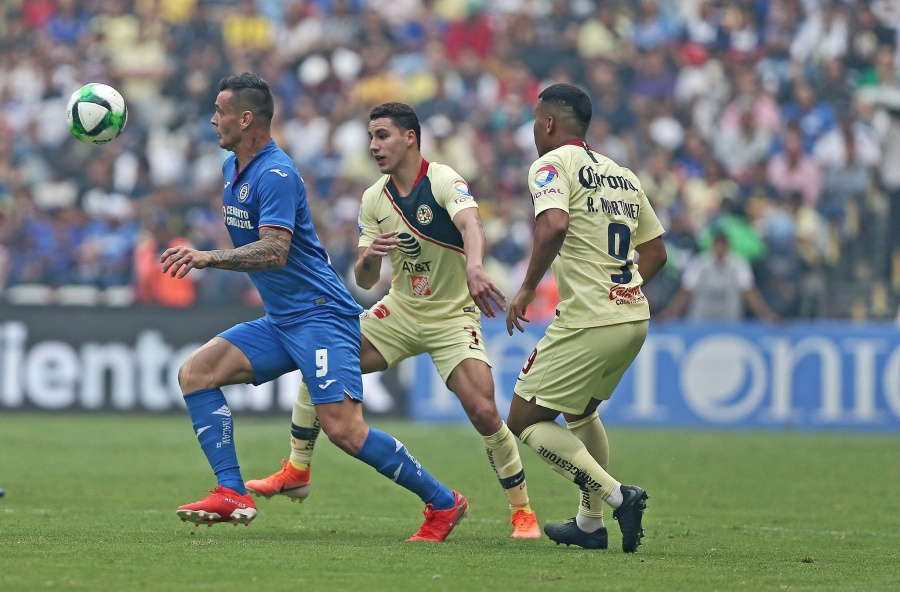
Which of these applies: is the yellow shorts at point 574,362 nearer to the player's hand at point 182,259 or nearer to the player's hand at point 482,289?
the player's hand at point 482,289

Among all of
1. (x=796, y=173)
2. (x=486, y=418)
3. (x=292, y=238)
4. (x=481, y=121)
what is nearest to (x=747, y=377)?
(x=796, y=173)

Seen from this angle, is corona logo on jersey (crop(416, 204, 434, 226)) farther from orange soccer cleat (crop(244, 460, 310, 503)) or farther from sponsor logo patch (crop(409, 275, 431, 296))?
orange soccer cleat (crop(244, 460, 310, 503))

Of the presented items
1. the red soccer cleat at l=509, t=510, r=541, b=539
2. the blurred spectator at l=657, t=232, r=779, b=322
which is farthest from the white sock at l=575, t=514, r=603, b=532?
the blurred spectator at l=657, t=232, r=779, b=322

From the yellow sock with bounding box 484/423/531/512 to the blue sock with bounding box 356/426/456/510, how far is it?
574mm

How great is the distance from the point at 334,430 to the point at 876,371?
1140cm

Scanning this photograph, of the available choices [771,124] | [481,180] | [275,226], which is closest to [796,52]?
[771,124]

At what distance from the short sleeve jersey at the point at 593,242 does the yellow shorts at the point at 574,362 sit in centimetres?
7

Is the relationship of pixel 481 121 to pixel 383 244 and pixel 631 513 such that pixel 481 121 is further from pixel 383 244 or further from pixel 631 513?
pixel 631 513

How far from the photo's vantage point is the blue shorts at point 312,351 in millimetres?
8469

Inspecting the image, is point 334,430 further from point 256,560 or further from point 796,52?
point 796,52

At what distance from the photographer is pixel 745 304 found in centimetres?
1906

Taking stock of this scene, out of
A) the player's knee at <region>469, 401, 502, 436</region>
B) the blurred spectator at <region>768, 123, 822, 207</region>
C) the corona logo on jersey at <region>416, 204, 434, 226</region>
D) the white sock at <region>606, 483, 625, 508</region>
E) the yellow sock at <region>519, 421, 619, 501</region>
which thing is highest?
the blurred spectator at <region>768, 123, 822, 207</region>

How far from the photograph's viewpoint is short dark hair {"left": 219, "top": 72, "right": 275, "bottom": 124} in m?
8.53

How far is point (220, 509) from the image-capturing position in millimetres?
8164
